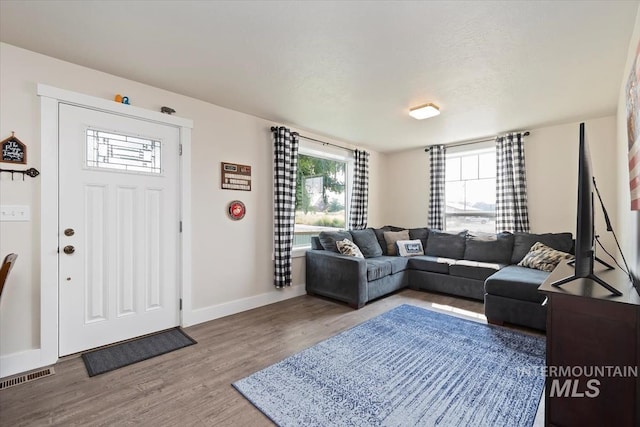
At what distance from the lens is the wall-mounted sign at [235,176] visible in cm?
336

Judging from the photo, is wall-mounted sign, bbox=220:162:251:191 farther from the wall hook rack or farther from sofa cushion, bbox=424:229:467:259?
sofa cushion, bbox=424:229:467:259

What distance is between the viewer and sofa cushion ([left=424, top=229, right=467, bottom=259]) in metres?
4.61

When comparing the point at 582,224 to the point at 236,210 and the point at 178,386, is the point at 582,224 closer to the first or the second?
the point at 178,386

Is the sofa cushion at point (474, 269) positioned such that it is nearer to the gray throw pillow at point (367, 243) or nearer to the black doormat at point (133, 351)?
the gray throw pillow at point (367, 243)

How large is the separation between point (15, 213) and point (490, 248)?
17.4 ft

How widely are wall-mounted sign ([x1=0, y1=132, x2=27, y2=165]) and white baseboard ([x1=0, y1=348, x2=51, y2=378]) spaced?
144 cm

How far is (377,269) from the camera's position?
384 centimetres

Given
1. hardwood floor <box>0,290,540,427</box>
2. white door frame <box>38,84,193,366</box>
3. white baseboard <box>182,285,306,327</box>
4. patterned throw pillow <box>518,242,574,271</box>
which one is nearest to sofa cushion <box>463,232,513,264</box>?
patterned throw pillow <box>518,242,574,271</box>

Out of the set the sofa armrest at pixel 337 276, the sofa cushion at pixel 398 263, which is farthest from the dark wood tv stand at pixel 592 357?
the sofa cushion at pixel 398 263

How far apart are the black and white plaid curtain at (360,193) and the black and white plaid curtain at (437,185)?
3.81ft

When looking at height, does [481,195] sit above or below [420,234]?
above

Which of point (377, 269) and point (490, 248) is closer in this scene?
point (377, 269)

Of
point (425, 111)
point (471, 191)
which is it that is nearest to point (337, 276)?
point (425, 111)

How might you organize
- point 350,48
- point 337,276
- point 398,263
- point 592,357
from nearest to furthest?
point 592,357, point 350,48, point 337,276, point 398,263
